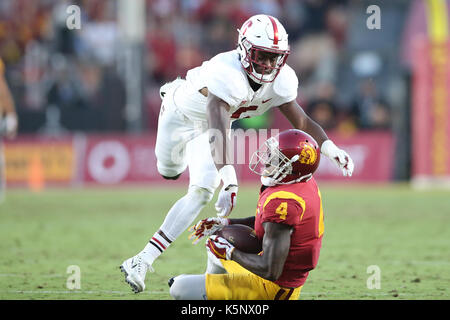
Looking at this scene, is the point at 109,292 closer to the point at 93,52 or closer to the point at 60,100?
the point at 60,100

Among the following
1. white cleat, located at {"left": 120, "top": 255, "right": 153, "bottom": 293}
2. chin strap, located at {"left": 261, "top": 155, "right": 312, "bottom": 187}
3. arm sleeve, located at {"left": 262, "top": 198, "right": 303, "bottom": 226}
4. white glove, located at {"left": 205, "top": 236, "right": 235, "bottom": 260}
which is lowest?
white cleat, located at {"left": 120, "top": 255, "right": 153, "bottom": 293}

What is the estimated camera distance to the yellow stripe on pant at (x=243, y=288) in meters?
4.56

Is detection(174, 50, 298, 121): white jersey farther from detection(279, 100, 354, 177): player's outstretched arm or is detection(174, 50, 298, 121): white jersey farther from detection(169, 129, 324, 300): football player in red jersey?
detection(169, 129, 324, 300): football player in red jersey

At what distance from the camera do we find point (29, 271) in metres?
6.30

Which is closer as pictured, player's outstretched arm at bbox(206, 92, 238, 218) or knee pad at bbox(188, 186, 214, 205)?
player's outstretched arm at bbox(206, 92, 238, 218)

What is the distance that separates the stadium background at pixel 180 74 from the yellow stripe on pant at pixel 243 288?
310 inches

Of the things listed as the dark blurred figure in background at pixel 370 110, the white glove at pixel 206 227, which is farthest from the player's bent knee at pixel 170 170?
the dark blurred figure in background at pixel 370 110

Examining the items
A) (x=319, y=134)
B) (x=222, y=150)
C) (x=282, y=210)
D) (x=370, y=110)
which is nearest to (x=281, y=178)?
(x=282, y=210)

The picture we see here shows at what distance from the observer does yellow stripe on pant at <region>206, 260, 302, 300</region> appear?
456 cm

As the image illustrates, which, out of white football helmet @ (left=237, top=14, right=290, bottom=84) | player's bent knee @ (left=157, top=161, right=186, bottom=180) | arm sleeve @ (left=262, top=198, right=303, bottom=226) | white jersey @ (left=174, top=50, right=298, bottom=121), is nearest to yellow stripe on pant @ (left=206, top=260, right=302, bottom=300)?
arm sleeve @ (left=262, top=198, right=303, bottom=226)

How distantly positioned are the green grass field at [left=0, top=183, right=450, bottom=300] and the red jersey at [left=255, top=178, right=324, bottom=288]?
0.69 metres

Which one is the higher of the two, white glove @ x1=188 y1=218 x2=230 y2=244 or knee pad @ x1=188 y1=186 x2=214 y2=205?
knee pad @ x1=188 y1=186 x2=214 y2=205

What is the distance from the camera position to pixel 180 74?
16.3 meters

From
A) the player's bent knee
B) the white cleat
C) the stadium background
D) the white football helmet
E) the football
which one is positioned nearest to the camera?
the football
